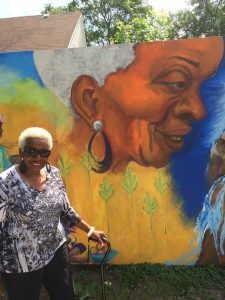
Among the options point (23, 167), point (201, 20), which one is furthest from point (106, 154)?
point (201, 20)

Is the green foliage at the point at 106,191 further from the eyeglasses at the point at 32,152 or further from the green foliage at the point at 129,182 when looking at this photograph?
the eyeglasses at the point at 32,152

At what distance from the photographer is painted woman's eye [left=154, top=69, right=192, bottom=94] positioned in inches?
119

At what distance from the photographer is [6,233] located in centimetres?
187

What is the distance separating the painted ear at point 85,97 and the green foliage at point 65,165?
1.36 feet

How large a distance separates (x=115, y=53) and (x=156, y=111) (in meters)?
0.64

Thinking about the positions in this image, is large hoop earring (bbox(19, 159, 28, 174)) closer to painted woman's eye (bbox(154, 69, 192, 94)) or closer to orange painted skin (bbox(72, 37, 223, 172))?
orange painted skin (bbox(72, 37, 223, 172))

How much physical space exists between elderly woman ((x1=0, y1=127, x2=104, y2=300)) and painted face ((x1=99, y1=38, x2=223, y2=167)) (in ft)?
4.13


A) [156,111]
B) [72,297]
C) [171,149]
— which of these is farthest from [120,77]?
[72,297]

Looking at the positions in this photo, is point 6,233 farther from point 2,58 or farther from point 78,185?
point 2,58

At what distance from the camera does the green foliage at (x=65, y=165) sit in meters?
3.27

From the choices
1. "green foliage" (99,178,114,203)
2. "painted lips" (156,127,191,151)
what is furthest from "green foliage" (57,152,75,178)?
"painted lips" (156,127,191,151)

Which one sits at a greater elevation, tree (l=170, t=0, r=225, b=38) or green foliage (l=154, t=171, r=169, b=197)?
tree (l=170, t=0, r=225, b=38)

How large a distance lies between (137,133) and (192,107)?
1.79 feet

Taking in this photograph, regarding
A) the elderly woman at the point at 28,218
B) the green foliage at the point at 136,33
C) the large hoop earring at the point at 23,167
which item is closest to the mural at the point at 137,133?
the elderly woman at the point at 28,218
